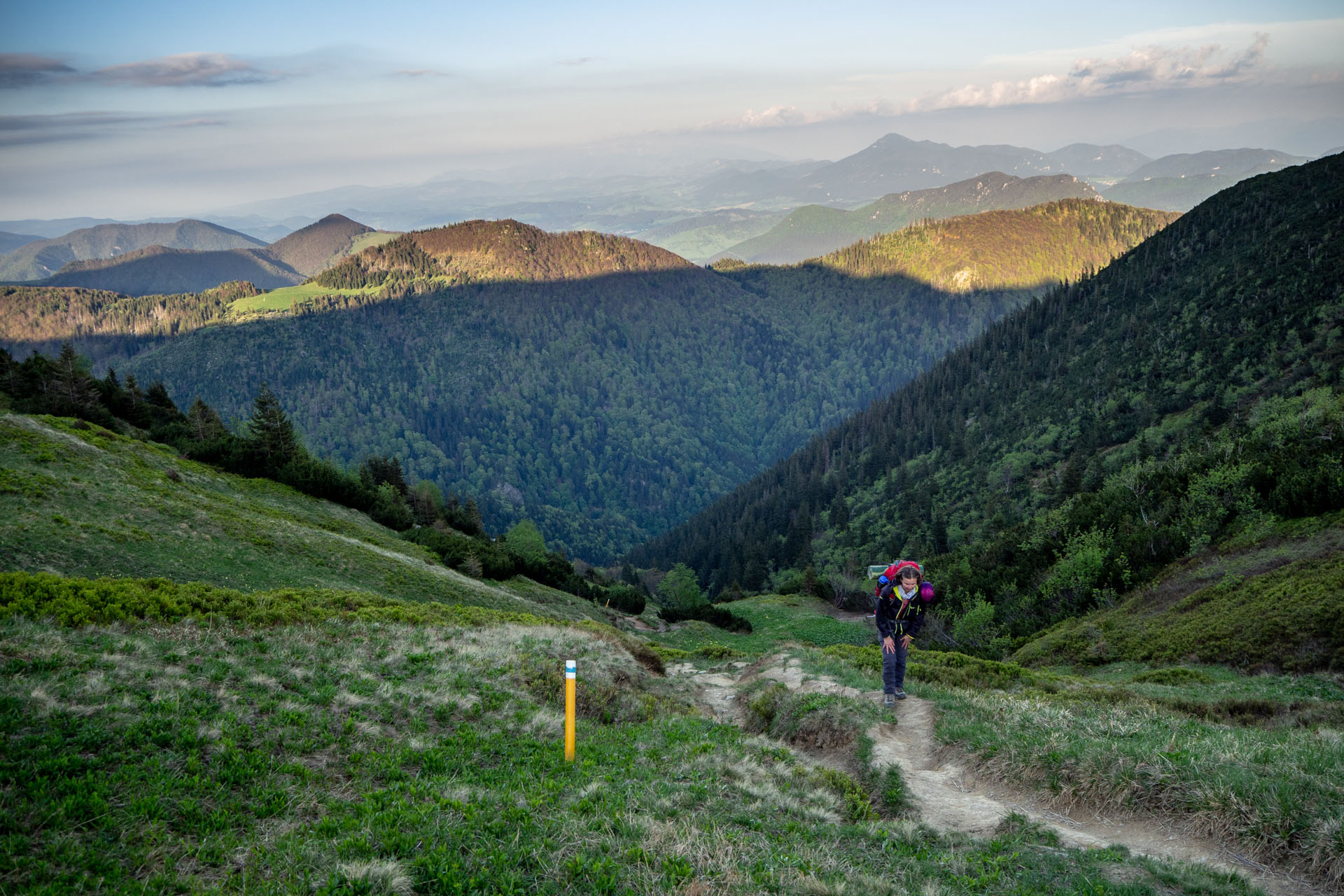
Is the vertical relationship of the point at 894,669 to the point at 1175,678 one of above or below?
above

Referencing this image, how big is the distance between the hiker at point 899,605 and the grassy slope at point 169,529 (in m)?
23.6

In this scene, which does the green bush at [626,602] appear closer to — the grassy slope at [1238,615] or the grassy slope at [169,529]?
the grassy slope at [169,529]

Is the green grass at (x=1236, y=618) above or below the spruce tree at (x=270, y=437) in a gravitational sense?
below

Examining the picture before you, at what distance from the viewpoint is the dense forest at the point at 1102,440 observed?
44.6 m

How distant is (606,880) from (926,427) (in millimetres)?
164465

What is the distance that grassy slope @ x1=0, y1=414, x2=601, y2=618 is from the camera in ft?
74.1

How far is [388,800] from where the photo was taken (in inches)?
355

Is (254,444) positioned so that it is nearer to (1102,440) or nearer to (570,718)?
(570,718)

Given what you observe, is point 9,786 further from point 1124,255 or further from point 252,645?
point 1124,255

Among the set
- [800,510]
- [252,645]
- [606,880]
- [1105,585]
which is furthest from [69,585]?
[800,510]

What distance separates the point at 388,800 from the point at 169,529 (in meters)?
25.5

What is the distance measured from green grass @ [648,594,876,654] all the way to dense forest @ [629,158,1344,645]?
9.90 meters

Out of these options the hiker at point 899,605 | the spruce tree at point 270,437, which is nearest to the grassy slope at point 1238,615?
the hiker at point 899,605

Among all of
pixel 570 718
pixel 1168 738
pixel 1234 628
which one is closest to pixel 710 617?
pixel 1234 628
